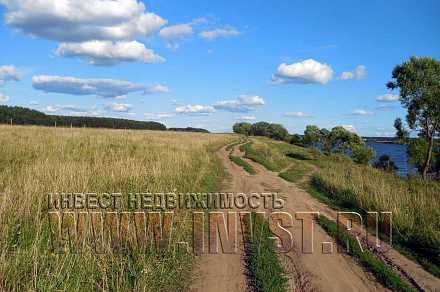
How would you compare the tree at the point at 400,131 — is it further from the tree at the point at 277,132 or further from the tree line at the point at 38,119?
the tree at the point at 277,132

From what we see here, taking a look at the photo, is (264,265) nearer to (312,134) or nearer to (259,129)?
(312,134)

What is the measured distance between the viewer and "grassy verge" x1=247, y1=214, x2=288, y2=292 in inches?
224

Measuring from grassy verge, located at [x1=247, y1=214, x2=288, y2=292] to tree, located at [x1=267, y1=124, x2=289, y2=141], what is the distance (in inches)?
5000

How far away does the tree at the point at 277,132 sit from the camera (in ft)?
445

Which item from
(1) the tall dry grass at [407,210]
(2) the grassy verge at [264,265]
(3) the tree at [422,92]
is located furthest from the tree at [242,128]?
(2) the grassy verge at [264,265]

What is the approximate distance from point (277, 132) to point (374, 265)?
135 meters

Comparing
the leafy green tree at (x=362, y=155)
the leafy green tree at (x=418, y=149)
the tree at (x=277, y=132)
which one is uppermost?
the tree at (x=277, y=132)

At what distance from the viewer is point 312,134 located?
62.2m

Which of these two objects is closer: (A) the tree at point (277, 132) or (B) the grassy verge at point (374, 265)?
(B) the grassy verge at point (374, 265)

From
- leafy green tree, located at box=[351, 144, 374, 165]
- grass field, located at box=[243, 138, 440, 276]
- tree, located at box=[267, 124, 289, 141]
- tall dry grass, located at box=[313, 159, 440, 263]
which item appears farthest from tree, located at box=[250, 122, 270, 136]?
tall dry grass, located at box=[313, 159, 440, 263]

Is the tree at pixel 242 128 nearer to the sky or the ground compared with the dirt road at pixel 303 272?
nearer to the sky

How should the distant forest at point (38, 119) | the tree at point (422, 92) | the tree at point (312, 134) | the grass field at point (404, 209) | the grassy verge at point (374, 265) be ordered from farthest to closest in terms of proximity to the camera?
1. the distant forest at point (38, 119)
2. the tree at point (312, 134)
3. the tree at point (422, 92)
4. the grass field at point (404, 209)
5. the grassy verge at point (374, 265)

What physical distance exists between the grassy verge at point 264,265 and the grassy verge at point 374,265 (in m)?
1.74

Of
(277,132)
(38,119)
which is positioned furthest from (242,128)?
(38,119)
